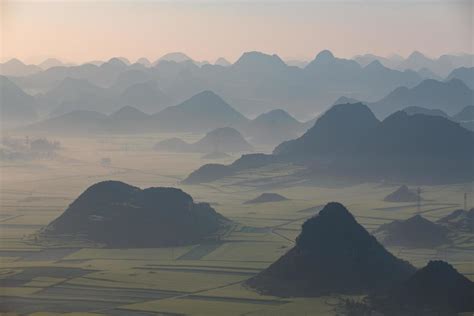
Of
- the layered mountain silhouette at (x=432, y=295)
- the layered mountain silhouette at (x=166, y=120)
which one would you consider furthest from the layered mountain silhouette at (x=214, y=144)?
the layered mountain silhouette at (x=432, y=295)

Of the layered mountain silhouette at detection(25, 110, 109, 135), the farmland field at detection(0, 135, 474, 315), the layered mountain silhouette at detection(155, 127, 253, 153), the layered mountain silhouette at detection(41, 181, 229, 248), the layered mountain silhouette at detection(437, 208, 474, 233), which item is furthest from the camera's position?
the layered mountain silhouette at detection(25, 110, 109, 135)

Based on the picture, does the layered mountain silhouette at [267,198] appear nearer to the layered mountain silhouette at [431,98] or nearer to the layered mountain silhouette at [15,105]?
the layered mountain silhouette at [431,98]

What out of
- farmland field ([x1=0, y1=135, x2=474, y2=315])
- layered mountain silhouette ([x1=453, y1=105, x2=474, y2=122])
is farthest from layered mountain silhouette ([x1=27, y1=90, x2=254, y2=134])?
farmland field ([x1=0, y1=135, x2=474, y2=315])

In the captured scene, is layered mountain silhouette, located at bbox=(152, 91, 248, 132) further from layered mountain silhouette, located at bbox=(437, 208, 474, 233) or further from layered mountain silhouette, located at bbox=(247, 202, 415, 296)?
layered mountain silhouette, located at bbox=(247, 202, 415, 296)

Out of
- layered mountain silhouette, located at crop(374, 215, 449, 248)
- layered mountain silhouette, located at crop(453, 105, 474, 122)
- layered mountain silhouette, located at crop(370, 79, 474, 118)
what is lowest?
layered mountain silhouette, located at crop(374, 215, 449, 248)

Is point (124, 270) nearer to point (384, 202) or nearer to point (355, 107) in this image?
point (384, 202)
